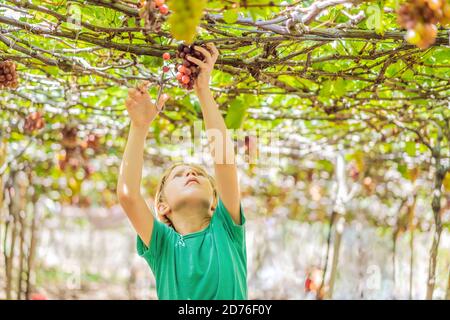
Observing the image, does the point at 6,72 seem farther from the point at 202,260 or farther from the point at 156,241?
the point at 202,260

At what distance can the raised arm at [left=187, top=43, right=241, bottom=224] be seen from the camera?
63.9 inches

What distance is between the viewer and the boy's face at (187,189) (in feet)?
6.29

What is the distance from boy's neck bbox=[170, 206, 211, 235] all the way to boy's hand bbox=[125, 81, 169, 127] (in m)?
0.36

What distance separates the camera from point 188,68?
62.9 inches

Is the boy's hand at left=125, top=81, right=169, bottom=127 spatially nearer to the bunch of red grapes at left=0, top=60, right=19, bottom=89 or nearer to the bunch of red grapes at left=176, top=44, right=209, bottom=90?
the bunch of red grapes at left=176, top=44, right=209, bottom=90

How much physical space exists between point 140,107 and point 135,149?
0.39 feet

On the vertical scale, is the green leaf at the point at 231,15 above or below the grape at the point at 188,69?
above

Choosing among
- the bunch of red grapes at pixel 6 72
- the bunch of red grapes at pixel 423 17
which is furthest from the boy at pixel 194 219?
the bunch of red grapes at pixel 6 72

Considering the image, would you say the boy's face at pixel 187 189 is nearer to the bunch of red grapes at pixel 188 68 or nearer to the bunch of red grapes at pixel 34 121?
the bunch of red grapes at pixel 188 68

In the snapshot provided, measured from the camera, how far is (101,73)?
2.37 metres

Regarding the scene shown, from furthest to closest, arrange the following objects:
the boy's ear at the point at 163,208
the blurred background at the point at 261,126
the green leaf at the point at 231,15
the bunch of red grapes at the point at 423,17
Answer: the boy's ear at the point at 163,208, the blurred background at the point at 261,126, the green leaf at the point at 231,15, the bunch of red grapes at the point at 423,17

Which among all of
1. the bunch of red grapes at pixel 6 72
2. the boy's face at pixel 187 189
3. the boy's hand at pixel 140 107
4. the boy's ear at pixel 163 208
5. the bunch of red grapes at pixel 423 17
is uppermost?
the bunch of red grapes at pixel 6 72

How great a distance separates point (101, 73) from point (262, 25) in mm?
917

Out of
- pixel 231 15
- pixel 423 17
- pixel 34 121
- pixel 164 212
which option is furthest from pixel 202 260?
pixel 34 121
